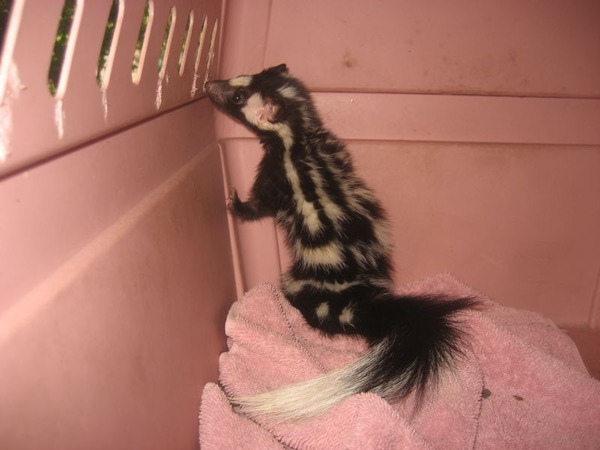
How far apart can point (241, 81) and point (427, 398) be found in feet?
3.30

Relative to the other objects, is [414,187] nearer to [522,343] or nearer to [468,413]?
[522,343]

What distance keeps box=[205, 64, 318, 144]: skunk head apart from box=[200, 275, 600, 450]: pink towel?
1.64ft

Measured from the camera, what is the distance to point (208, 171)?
131 centimetres

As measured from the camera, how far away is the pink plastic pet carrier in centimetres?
60

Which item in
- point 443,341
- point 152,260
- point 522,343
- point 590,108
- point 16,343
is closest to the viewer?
point 16,343

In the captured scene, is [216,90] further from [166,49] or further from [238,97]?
[166,49]

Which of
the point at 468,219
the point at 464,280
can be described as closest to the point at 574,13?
the point at 468,219

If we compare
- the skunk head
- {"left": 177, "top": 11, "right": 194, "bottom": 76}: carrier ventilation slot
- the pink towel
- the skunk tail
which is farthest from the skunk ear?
the skunk tail

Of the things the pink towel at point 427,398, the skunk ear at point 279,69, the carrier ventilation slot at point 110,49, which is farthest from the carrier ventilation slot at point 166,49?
the pink towel at point 427,398

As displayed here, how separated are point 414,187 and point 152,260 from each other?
90cm

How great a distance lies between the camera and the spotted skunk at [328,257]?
109cm

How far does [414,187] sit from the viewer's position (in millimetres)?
1515

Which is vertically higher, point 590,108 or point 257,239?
point 590,108

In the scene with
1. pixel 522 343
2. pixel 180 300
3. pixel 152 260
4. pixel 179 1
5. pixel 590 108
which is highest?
pixel 179 1
